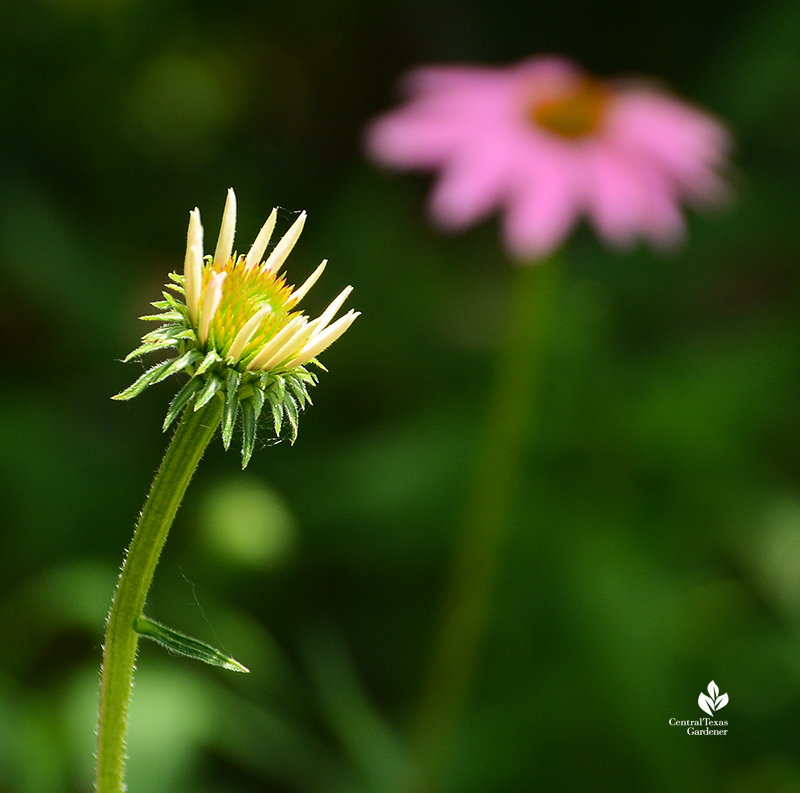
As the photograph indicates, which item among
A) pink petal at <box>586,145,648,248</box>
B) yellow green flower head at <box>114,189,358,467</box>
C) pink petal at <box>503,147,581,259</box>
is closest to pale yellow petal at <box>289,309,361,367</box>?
yellow green flower head at <box>114,189,358,467</box>

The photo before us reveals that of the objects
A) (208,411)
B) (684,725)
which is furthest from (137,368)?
(208,411)

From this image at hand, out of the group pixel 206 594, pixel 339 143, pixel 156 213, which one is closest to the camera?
pixel 206 594

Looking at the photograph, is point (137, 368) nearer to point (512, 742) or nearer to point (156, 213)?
point (156, 213)

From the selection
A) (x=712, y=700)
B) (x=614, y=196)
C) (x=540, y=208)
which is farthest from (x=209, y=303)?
(x=712, y=700)

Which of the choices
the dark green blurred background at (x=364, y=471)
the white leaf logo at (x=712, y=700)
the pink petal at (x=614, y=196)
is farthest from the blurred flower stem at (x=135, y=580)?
the white leaf logo at (x=712, y=700)

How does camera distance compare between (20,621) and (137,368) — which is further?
(137,368)

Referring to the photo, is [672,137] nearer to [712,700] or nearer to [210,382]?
[712,700]

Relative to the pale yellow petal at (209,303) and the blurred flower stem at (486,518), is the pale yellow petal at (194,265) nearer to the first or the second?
the pale yellow petal at (209,303)
